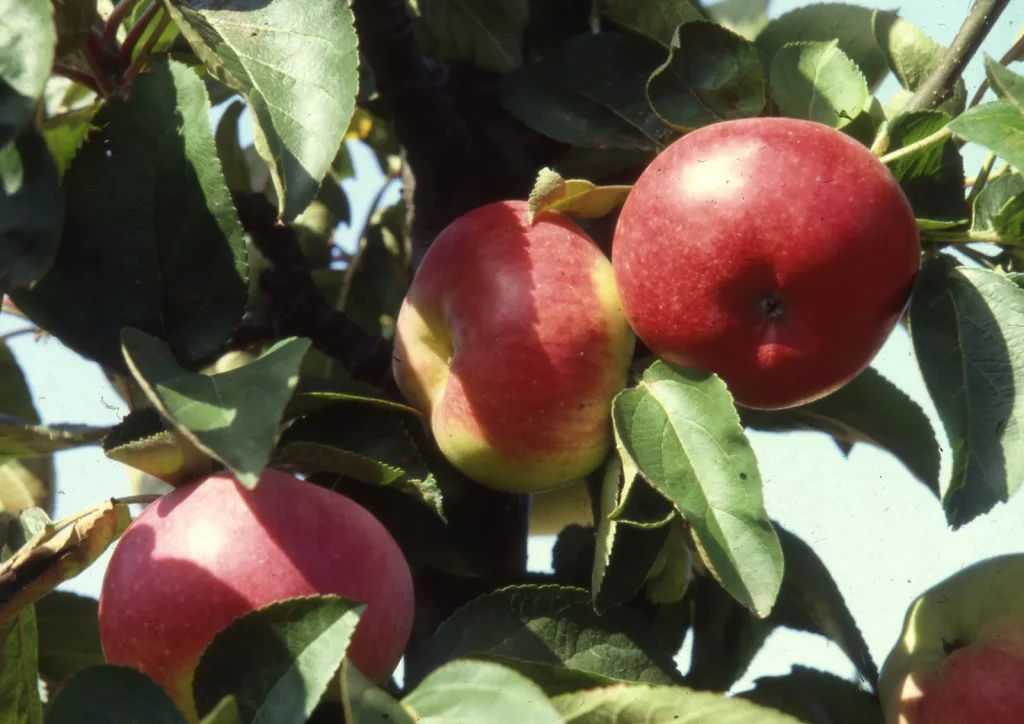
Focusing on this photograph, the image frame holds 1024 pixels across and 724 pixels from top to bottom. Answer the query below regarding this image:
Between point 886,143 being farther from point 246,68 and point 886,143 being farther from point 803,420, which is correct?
point 246,68

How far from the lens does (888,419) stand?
3.26 feet

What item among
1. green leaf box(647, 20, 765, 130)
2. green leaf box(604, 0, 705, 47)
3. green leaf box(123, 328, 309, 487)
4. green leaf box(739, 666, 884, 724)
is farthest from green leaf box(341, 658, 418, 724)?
green leaf box(604, 0, 705, 47)

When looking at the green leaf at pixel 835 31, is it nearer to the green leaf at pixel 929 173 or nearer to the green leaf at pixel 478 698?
the green leaf at pixel 929 173

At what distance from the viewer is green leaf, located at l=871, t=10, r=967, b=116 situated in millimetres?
978

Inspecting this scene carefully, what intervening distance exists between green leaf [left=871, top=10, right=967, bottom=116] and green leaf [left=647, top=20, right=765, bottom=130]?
175 millimetres

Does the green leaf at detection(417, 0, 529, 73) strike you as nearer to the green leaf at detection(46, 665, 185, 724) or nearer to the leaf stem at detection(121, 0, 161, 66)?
the leaf stem at detection(121, 0, 161, 66)

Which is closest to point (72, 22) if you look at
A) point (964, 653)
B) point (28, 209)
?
point (28, 209)

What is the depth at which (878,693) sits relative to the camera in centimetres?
98

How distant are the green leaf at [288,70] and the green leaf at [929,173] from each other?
1.27ft

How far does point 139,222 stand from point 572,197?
31cm

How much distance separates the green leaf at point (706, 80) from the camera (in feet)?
2.89

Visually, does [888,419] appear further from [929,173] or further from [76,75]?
[76,75]

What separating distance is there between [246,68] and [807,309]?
0.40 m

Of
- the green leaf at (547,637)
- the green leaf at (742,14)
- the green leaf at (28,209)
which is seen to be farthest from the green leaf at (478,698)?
the green leaf at (742,14)
